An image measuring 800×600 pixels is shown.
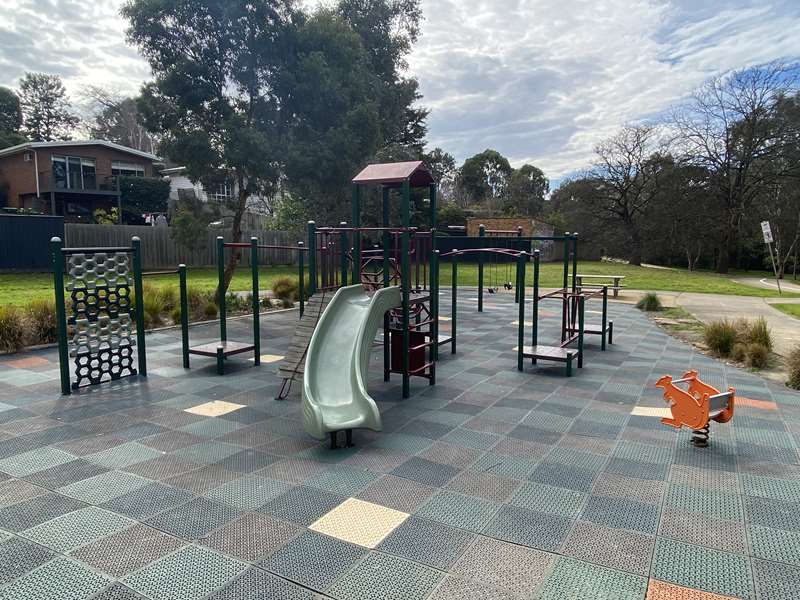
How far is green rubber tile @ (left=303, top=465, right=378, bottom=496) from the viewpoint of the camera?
3281 millimetres

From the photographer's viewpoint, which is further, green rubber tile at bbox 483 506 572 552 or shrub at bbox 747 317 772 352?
shrub at bbox 747 317 772 352

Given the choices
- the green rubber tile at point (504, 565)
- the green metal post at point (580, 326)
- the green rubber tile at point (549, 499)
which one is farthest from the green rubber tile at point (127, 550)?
the green metal post at point (580, 326)

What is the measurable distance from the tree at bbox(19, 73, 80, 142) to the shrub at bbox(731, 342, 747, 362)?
1931 inches

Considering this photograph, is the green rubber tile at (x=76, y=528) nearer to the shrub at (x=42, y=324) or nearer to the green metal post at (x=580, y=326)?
the green metal post at (x=580, y=326)

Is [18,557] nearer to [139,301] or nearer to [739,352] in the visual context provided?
[139,301]

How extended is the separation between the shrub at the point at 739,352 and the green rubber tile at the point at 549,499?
203 inches

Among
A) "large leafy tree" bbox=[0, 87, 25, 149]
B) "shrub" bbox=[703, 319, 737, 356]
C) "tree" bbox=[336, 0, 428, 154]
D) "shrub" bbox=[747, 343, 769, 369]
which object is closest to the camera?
"shrub" bbox=[747, 343, 769, 369]

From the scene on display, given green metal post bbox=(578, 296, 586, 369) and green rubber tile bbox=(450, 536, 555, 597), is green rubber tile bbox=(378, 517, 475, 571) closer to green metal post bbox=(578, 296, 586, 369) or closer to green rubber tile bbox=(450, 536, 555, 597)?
green rubber tile bbox=(450, 536, 555, 597)

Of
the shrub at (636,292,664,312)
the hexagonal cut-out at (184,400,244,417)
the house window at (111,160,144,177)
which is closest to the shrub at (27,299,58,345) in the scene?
the hexagonal cut-out at (184,400,244,417)

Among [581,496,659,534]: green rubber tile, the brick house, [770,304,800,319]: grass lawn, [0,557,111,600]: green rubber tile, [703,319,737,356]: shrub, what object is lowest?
[770,304,800,319]: grass lawn

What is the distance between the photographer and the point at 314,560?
2506 mm

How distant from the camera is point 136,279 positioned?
19.9 feet

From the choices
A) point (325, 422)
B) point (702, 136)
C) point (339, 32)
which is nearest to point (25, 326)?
point (325, 422)

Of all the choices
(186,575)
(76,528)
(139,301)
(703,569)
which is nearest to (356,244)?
(139,301)
